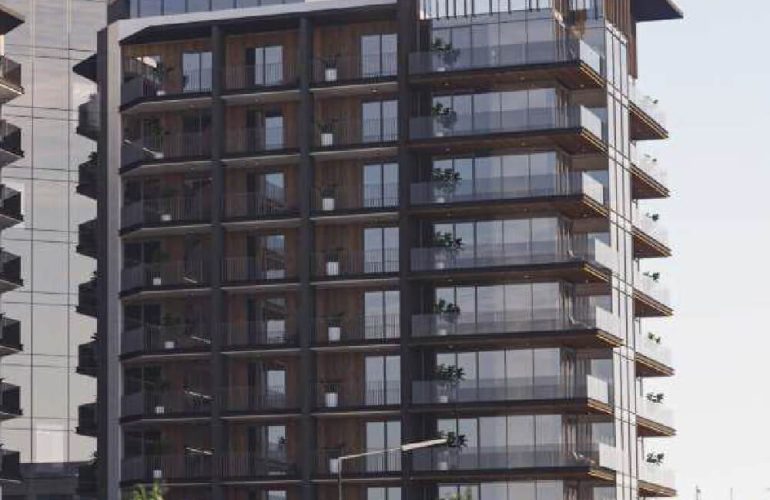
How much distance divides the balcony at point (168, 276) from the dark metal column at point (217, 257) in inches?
40.6

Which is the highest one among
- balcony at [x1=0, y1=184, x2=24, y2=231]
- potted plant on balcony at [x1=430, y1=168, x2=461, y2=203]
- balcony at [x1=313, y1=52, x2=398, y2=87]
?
balcony at [x1=313, y1=52, x2=398, y2=87]

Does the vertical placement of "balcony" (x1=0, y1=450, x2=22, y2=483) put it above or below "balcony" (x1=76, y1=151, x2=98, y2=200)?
below

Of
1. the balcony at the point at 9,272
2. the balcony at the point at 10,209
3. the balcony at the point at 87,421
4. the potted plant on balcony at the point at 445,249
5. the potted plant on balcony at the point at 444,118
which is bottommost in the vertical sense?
the balcony at the point at 87,421

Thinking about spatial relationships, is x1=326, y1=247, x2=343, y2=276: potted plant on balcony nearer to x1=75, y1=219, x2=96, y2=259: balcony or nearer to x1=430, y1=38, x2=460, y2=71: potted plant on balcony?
x1=430, y1=38, x2=460, y2=71: potted plant on balcony

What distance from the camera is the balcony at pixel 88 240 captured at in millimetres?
162375

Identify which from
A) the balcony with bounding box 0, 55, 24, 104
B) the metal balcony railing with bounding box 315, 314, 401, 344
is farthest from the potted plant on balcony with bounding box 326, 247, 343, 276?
the balcony with bounding box 0, 55, 24, 104

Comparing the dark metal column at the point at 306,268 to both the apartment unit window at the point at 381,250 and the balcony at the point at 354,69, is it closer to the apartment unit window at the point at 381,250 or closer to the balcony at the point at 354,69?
the balcony at the point at 354,69

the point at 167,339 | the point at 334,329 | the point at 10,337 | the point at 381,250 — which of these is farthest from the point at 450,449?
the point at 10,337

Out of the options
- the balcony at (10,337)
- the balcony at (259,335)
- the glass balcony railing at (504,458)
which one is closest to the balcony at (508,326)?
the glass balcony railing at (504,458)

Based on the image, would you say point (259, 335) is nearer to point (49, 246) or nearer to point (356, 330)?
point (356, 330)

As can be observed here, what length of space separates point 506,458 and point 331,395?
10.5 metres

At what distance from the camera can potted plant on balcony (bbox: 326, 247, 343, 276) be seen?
155 m

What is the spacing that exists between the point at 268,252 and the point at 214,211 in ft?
12.5

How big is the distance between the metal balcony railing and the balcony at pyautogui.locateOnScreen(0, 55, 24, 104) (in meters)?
21.0
